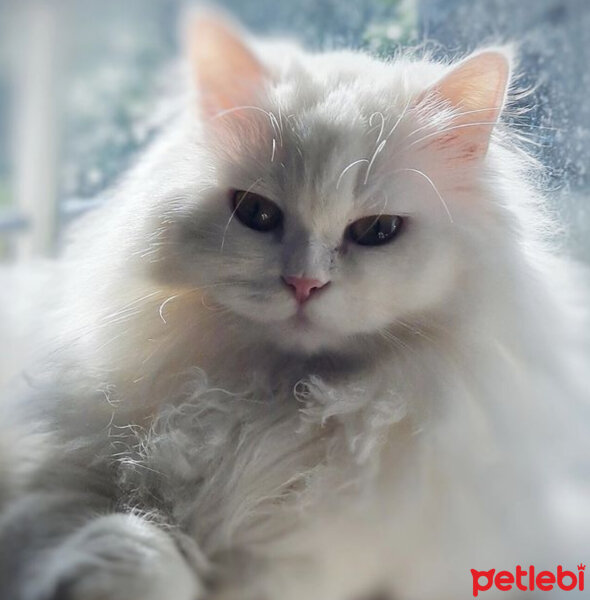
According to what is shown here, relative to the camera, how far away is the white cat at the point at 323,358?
77 cm

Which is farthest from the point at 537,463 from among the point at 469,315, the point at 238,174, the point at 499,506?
Result: the point at 238,174

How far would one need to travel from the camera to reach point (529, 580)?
0.79 meters

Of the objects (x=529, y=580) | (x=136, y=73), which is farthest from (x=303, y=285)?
(x=136, y=73)

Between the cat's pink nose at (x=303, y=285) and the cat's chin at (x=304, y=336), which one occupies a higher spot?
the cat's pink nose at (x=303, y=285)

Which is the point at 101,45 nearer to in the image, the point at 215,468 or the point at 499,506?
the point at 215,468

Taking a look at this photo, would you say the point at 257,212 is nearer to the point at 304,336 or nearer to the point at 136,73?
the point at 304,336

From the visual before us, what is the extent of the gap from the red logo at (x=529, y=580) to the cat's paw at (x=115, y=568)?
12.4 inches

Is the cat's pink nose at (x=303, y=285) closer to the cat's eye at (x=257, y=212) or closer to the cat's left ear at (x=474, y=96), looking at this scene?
the cat's eye at (x=257, y=212)

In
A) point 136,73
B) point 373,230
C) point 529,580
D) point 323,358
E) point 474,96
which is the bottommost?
point 529,580

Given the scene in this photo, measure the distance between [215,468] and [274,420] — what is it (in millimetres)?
90

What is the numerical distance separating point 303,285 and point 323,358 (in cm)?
13

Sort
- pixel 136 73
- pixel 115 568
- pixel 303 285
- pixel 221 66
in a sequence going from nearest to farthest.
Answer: pixel 115 568
pixel 303 285
pixel 221 66
pixel 136 73

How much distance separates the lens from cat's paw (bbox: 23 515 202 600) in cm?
64

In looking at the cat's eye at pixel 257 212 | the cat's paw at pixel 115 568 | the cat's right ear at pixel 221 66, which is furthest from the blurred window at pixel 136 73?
the cat's paw at pixel 115 568
